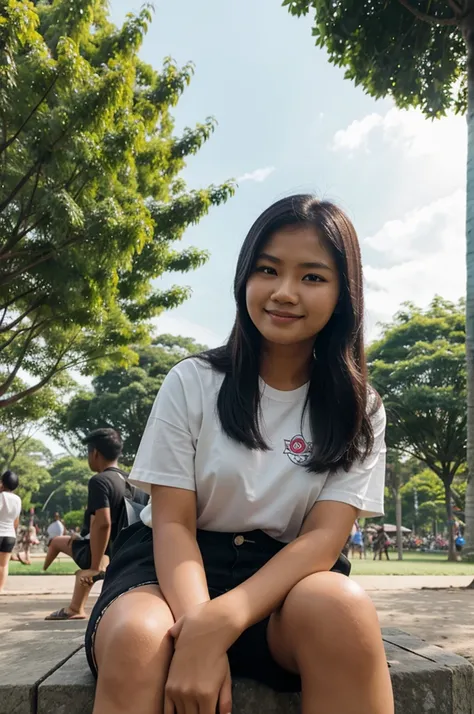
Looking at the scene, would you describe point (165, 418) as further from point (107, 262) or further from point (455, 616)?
point (107, 262)

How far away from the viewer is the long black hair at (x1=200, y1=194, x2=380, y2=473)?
168 centimetres

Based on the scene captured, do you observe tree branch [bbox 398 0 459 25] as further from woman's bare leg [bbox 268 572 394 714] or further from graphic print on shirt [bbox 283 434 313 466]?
woman's bare leg [bbox 268 572 394 714]

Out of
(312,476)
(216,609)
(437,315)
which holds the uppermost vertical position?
(437,315)

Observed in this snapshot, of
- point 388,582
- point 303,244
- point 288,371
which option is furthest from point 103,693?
point 388,582

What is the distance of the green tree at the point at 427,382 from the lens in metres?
20.2

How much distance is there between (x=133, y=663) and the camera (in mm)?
1182

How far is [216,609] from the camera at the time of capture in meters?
1.27

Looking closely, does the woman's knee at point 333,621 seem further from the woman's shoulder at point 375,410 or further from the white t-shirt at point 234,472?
the woman's shoulder at point 375,410

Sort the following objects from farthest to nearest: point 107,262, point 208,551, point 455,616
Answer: point 107,262 < point 455,616 < point 208,551

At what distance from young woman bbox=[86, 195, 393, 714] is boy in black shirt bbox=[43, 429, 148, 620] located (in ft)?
10.8

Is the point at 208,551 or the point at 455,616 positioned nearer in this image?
the point at 208,551

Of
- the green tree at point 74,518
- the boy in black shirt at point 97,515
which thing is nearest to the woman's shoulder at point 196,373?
the boy in black shirt at point 97,515

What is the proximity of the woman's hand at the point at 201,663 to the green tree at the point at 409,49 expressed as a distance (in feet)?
19.3

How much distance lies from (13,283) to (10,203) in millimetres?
1213
